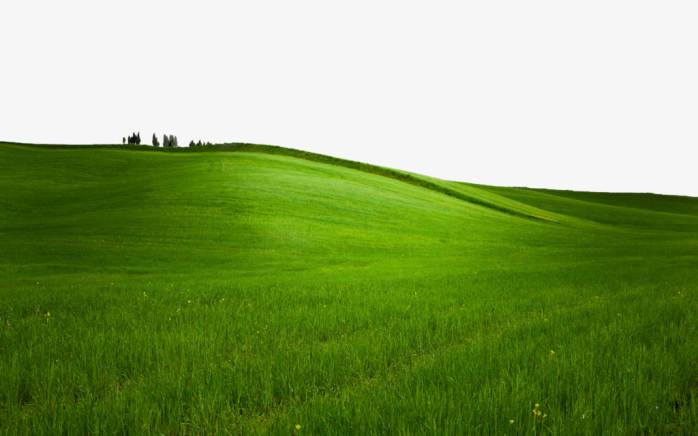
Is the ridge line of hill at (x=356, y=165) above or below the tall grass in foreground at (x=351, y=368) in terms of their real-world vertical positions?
above

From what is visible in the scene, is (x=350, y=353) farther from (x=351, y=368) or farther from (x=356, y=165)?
(x=356, y=165)

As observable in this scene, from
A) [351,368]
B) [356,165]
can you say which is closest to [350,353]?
[351,368]

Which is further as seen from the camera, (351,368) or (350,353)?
(350,353)

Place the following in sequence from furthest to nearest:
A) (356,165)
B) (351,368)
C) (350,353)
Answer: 1. (356,165)
2. (350,353)
3. (351,368)

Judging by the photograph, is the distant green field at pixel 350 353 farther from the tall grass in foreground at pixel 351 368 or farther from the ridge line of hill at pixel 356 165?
the ridge line of hill at pixel 356 165

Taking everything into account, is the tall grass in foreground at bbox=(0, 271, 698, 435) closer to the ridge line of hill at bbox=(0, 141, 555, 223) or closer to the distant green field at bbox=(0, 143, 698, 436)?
the distant green field at bbox=(0, 143, 698, 436)

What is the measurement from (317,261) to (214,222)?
425 inches

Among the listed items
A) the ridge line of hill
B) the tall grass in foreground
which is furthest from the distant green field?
the ridge line of hill

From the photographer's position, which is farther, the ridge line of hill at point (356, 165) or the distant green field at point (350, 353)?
the ridge line of hill at point (356, 165)

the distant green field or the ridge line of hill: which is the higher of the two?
the ridge line of hill

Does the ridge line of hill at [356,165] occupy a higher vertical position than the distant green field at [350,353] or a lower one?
higher

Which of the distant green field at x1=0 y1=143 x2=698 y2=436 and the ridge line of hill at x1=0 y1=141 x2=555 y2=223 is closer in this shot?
the distant green field at x1=0 y1=143 x2=698 y2=436

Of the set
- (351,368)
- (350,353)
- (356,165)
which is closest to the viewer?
(351,368)

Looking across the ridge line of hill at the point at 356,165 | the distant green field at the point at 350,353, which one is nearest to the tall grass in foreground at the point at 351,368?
the distant green field at the point at 350,353
